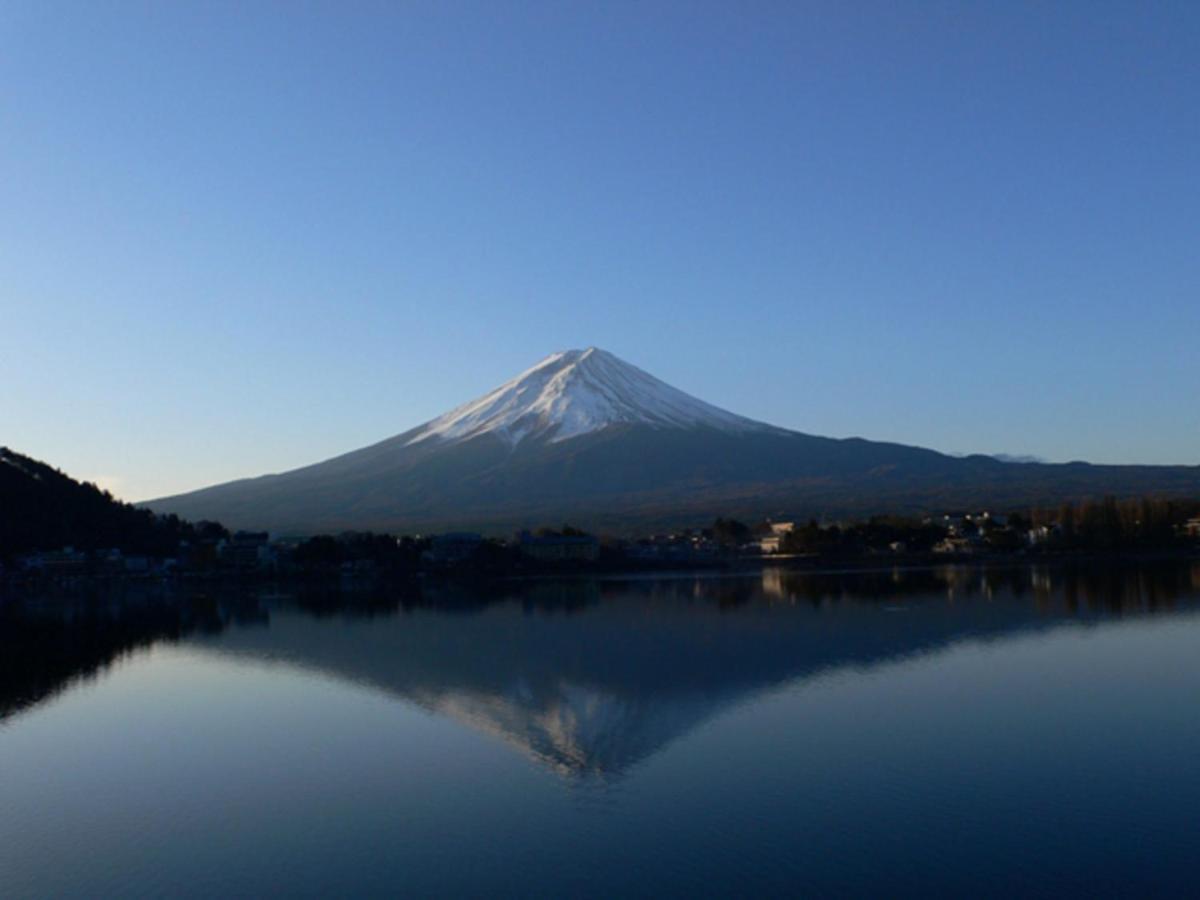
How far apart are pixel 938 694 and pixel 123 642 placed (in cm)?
971

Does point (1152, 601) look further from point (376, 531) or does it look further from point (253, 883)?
point (376, 531)

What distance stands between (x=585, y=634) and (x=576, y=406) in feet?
163

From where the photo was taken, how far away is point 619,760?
6.56 meters

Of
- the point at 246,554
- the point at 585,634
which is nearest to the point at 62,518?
the point at 246,554

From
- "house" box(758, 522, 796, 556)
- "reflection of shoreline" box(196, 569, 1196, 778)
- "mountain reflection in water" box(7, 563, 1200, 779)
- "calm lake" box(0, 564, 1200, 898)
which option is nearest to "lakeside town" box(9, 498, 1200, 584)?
"house" box(758, 522, 796, 556)

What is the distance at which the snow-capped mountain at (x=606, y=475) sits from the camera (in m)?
44.8

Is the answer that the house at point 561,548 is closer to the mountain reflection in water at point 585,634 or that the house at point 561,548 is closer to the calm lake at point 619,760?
the mountain reflection in water at point 585,634

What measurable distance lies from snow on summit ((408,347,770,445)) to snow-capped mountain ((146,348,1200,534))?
141 millimetres

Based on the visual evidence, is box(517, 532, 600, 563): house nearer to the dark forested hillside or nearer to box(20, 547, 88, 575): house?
the dark forested hillside

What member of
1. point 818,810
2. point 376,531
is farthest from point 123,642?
point 376,531

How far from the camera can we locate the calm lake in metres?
4.70

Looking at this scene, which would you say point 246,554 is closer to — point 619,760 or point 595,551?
point 595,551

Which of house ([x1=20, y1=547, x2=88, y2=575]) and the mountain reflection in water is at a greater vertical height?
house ([x1=20, y1=547, x2=88, y2=575])

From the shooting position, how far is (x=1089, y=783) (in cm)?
575
